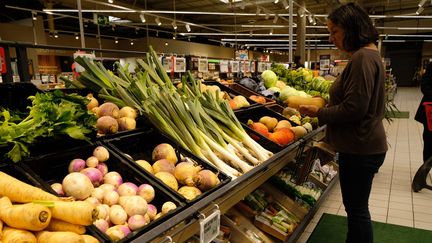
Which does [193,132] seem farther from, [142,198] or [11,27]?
[11,27]

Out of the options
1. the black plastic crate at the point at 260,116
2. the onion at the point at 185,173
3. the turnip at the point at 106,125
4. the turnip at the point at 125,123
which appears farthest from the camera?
the black plastic crate at the point at 260,116

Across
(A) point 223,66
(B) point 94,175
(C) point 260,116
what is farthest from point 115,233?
(A) point 223,66

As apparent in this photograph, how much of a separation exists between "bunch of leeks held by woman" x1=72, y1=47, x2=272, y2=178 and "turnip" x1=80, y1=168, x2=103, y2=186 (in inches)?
21.8

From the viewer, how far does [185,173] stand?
151cm

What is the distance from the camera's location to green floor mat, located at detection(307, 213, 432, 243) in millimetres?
2990

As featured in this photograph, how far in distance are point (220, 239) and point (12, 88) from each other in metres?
1.47

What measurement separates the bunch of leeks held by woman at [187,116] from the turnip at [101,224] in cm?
72

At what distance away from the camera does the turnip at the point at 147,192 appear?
1.29m

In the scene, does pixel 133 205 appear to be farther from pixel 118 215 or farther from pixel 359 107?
pixel 359 107

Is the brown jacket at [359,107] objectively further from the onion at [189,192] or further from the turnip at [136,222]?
the turnip at [136,222]

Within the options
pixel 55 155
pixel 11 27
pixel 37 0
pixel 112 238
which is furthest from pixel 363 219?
pixel 11 27

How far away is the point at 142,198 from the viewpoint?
1.24 m

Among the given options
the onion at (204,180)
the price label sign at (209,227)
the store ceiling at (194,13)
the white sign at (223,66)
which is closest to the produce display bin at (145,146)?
the onion at (204,180)

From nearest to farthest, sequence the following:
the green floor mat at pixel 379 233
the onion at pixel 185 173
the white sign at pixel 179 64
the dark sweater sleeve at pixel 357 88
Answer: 1. the onion at pixel 185 173
2. the dark sweater sleeve at pixel 357 88
3. the green floor mat at pixel 379 233
4. the white sign at pixel 179 64
